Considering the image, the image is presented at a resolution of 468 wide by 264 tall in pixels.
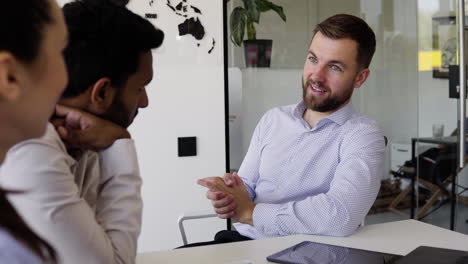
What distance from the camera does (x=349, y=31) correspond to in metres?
2.16

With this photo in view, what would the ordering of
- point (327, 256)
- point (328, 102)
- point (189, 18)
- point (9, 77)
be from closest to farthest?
point (9, 77)
point (327, 256)
point (328, 102)
point (189, 18)

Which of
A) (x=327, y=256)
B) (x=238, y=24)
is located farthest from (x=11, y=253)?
(x=238, y=24)

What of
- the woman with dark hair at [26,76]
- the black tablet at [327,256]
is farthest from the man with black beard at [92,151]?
the black tablet at [327,256]

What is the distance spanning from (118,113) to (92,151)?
10 cm

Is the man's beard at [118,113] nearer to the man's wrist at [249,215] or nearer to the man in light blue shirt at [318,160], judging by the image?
the man in light blue shirt at [318,160]

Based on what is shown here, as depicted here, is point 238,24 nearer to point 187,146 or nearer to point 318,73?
point 187,146

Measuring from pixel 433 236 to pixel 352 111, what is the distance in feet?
2.05

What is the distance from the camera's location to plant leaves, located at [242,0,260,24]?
347 cm

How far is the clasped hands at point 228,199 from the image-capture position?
74.4 inches

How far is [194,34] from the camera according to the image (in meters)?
3.30

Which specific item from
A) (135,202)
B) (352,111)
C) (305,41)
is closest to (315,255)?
(135,202)

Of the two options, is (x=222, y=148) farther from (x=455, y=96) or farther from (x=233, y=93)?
(x=455, y=96)

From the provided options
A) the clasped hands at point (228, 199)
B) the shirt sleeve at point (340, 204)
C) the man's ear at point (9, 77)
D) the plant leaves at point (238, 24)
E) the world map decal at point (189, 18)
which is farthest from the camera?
the plant leaves at point (238, 24)

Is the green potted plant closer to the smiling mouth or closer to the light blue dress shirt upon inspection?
the light blue dress shirt
